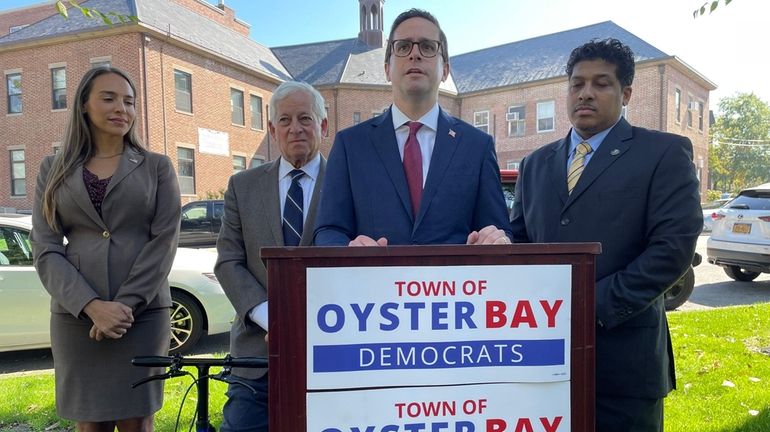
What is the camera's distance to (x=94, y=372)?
2451 mm

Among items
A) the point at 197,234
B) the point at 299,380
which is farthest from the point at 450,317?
the point at 197,234

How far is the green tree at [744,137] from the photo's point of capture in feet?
201

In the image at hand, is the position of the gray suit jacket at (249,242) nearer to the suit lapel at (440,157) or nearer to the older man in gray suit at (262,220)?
the older man in gray suit at (262,220)

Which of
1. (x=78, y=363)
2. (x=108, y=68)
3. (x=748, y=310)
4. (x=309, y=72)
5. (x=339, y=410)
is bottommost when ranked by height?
(x=748, y=310)

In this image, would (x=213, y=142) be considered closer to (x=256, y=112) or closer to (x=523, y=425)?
(x=256, y=112)

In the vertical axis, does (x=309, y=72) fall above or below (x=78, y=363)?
above

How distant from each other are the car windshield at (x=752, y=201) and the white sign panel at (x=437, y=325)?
10.0 m

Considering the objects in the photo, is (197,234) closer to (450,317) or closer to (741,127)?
(450,317)

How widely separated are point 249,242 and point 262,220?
101 millimetres

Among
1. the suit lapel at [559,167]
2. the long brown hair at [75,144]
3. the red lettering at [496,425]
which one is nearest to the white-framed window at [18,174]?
the long brown hair at [75,144]

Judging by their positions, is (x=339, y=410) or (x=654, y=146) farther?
(x=654, y=146)

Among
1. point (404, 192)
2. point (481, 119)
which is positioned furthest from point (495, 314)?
point (481, 119)

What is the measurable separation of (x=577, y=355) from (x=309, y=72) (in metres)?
30.9

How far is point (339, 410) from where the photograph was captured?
1167 millimetres
